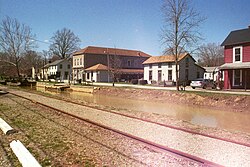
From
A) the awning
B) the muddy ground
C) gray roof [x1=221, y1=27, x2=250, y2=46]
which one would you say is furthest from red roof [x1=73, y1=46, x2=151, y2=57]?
the awning

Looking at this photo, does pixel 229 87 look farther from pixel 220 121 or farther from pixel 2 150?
pixel 2 150

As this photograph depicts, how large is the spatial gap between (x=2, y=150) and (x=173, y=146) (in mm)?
4124

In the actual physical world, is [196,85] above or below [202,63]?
below

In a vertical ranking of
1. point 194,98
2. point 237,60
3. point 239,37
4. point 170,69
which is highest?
point 239,37

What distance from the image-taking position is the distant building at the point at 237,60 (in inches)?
761

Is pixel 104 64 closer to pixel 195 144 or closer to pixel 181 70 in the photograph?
pixel 181 70

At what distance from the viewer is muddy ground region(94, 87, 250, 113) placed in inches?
559

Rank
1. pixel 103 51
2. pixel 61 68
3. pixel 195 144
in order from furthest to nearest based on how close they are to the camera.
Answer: pixel 61 68 < pixel 103 51 < pixel 195 144

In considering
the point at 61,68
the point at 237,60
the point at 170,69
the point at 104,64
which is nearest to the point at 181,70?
the point at 170,69

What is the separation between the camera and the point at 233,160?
183 inches

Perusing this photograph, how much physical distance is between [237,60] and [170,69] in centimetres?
1266

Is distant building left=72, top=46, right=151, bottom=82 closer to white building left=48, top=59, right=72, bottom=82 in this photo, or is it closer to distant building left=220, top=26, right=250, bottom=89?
white building left=48, top=59, right=72, bottom=82

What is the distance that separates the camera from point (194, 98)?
1720cm

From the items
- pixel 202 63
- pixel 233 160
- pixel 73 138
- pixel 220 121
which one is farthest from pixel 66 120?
pixel 202 63
